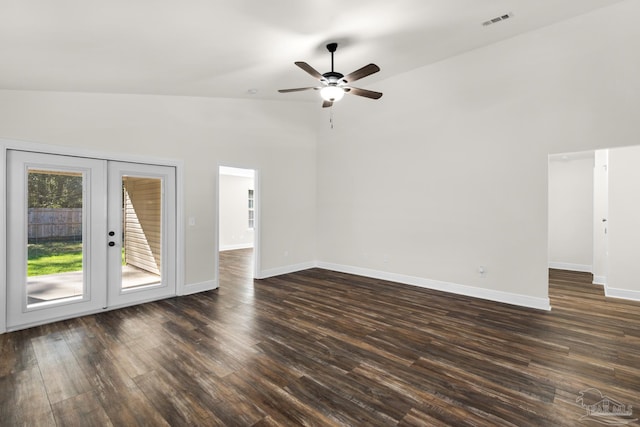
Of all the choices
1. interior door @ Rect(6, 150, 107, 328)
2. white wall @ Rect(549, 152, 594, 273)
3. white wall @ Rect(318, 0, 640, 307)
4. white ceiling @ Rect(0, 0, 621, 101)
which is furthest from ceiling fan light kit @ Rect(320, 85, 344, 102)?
white wall @ Rect(549, 152, 594, 273)

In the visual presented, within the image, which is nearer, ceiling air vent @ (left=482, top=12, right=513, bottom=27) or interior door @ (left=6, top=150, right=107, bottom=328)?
interior door @ (left=6, top=150, right=107, bottom=328)

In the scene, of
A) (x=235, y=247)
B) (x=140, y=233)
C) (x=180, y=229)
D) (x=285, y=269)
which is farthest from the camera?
(x=235, y=247)

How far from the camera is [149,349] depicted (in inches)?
116

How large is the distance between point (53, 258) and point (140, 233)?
1022 millimetres

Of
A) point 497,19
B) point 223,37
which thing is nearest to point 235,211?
point 223,37

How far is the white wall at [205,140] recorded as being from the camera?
142 inches

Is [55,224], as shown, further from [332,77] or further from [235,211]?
[235,211]

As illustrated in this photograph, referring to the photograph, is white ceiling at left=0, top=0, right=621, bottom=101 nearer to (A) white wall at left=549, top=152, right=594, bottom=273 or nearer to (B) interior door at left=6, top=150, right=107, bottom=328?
(B) interior door at left=6, top=150, right=107, bottom=328

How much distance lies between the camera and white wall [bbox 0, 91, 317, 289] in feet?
11.8

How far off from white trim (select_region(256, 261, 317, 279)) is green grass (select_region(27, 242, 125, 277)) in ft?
9.54

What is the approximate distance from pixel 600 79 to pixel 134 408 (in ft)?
19.5

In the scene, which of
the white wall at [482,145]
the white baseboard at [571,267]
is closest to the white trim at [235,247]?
the white wall at [482,145]

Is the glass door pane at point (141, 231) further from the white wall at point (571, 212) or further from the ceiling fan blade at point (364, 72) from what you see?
the white wall at point (571, 212)

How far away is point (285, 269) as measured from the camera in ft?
21.0
